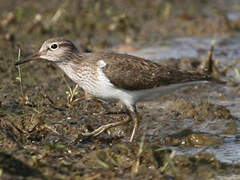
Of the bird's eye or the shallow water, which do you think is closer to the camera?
the shallow water

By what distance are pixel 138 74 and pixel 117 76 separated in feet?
1.20

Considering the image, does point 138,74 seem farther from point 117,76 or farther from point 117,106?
point 117,106

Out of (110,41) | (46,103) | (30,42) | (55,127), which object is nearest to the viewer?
(55,127)

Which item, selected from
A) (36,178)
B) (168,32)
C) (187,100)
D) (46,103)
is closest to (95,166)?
(36,178)

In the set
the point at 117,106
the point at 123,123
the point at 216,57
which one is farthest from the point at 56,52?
the point at 216,57

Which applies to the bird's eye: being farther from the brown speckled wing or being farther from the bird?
the brown speckled wing

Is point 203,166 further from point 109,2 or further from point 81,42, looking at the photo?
point 109,2

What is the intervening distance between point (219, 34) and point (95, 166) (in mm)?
8010

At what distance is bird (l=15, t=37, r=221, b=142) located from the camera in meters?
7.43

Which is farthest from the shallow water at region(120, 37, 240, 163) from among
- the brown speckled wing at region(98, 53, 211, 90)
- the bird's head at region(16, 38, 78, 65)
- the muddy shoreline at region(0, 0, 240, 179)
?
the bird's head at region(16, 38, 78, 65)

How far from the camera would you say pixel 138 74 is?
7691 millimetres

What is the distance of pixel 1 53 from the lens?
10453 millimetres

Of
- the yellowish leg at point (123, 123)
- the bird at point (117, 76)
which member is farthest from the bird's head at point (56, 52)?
the yellowish leg at point (123, 123)

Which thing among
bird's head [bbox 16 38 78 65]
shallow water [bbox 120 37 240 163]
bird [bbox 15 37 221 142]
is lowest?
shallow water [bbox 120 37 240 163]
